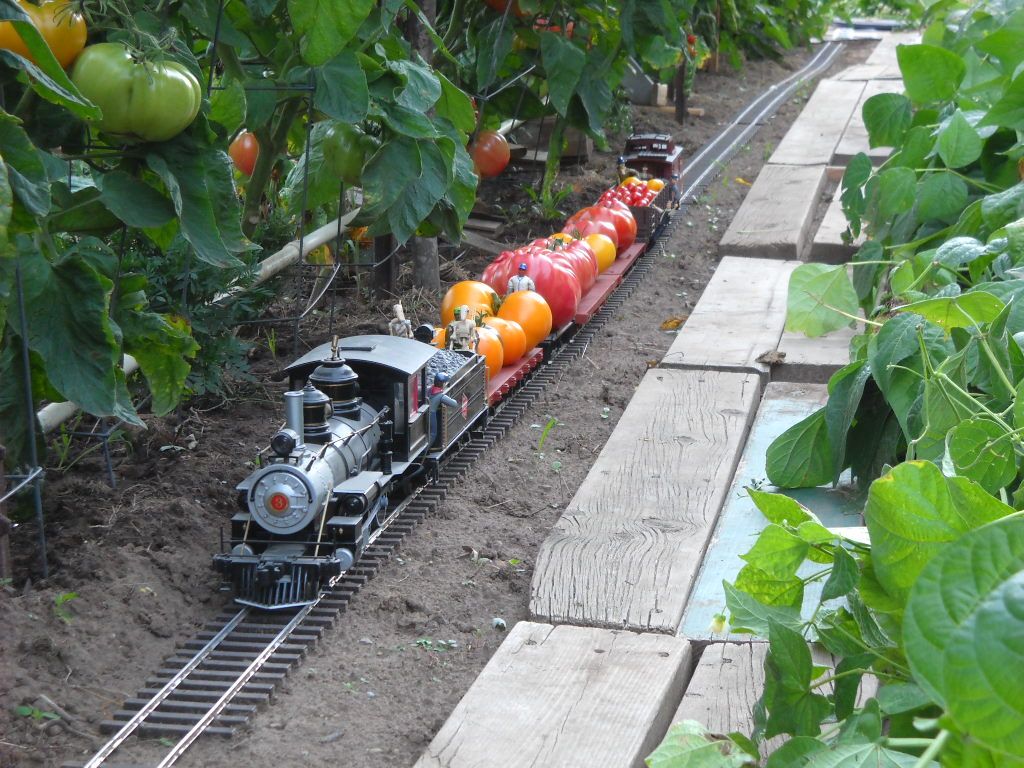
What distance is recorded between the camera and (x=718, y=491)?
3.63 meters

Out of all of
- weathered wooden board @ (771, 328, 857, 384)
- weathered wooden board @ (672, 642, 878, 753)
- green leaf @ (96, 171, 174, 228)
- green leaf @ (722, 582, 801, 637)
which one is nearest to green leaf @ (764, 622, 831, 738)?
green leaf @ (722, 582, 801, 637)

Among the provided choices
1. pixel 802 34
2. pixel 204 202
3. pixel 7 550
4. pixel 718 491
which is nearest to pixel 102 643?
pixel 7 550

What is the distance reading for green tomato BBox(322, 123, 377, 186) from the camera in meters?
4.07

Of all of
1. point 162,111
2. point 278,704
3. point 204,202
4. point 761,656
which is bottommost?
point 278,704

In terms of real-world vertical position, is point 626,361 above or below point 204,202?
below

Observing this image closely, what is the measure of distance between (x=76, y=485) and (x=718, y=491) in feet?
6.58

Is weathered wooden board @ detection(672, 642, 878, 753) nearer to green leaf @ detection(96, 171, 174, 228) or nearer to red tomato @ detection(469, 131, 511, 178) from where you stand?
green leaf @ detection(96, 171, 174, 228)

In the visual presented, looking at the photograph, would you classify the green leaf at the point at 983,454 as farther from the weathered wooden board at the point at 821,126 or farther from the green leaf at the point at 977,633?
the weathered wooden board at the point at 821,126

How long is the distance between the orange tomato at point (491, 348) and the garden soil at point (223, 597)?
267 mm

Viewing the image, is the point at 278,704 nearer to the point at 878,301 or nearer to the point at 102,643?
the point at 102,643

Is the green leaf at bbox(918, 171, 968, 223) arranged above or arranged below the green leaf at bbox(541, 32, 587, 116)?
below

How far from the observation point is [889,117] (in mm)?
4910

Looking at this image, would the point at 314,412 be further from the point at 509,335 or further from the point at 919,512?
the point at 919,512

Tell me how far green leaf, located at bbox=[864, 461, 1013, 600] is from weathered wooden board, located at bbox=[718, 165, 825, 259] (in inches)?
210
